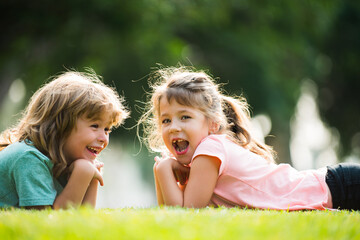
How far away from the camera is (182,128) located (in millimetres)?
4832

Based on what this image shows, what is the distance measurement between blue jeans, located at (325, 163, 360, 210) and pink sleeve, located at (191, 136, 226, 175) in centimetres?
116

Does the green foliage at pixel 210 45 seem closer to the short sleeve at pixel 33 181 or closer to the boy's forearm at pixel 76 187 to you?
the boy's forearm at pixel 76 187

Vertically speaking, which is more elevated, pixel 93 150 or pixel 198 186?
pixel 93 150

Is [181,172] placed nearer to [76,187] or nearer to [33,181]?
[76,187]

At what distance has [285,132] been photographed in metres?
18.8

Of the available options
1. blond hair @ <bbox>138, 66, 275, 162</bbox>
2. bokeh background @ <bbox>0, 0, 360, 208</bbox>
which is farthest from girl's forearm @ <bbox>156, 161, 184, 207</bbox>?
bokeh background @ <bbox>0, 0, 360, 208</bbox>

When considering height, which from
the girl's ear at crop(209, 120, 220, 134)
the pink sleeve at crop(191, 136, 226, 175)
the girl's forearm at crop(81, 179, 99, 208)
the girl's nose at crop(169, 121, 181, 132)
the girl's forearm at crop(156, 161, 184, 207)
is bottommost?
the girl's forearm at crop(81, 179, 99, 208)

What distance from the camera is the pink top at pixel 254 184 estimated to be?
14.9 ft

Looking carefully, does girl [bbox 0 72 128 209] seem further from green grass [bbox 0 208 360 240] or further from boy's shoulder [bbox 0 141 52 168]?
green grass [bbox 0 208 360 240]

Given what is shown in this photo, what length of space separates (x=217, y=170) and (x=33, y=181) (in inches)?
66.3

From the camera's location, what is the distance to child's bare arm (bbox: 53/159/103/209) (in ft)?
14.1

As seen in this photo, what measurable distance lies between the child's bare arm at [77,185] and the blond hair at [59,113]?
0.64 feet

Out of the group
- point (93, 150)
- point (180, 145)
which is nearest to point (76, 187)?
point (93, 150)

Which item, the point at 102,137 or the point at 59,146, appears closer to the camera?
the point at 59,146
